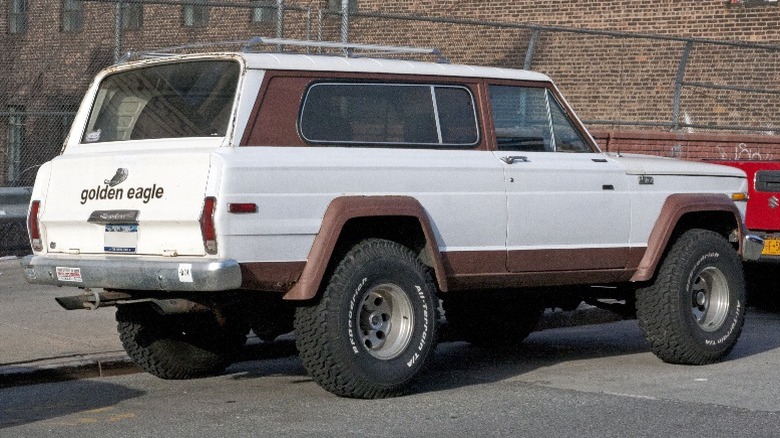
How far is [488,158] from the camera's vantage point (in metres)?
8.46

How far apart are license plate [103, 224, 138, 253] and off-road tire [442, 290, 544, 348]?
2.84 meters

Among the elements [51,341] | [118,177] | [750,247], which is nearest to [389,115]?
[118,177]

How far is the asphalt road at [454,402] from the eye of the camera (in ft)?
23.0

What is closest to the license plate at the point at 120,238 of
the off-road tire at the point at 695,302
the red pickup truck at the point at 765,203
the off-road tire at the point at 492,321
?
the off-road tire at the point at 492,321

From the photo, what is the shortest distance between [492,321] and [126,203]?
3.49 metres

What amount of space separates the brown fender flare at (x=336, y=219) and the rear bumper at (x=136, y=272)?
423 millimetres

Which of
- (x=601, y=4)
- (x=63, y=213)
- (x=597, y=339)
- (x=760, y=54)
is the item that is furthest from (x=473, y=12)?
(x=63, y=213)

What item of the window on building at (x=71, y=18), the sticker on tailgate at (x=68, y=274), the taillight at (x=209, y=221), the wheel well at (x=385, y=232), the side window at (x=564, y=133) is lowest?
the sticker on tailgate at (x=68, y=274)

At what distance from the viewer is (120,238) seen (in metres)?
7.68

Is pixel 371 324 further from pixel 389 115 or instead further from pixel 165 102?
pixel 165 102

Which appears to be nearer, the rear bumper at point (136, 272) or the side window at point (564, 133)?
the rear bumper at point (136, 272)

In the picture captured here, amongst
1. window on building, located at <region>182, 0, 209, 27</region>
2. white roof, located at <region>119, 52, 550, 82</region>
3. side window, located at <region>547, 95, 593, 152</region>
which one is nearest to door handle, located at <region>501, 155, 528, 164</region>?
side window, located at <region>547, 95, 593, 152</region>

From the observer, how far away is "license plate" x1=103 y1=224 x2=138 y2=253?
7.60m

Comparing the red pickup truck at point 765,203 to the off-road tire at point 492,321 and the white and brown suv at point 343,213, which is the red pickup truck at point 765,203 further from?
the off-road tire at point 492,321
